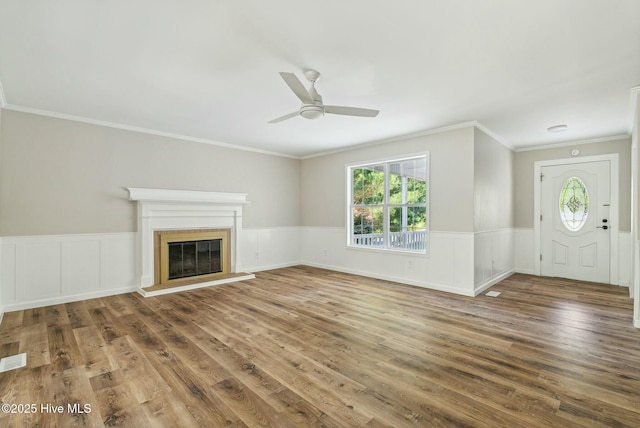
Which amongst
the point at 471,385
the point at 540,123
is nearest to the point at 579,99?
the point at 540,123

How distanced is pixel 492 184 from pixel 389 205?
67.2 inches

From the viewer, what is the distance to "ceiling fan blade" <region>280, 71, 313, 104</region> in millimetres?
2373

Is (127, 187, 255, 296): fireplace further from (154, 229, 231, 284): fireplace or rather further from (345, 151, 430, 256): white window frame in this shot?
(345, 151, 430, 256): white window frame

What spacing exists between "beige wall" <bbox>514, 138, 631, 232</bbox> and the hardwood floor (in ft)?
5.92

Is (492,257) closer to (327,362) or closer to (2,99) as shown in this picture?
(327,362)

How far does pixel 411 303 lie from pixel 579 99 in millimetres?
3075

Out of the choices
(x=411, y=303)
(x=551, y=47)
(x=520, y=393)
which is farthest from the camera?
(x=411, y=303)

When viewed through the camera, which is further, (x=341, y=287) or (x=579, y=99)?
(x=341, y=287)

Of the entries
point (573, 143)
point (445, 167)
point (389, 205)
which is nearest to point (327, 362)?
point (445, 167)

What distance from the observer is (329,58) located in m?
2.55

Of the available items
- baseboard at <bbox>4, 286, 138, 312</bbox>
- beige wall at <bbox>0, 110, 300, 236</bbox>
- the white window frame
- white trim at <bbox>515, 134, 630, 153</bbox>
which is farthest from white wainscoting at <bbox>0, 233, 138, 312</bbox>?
white trim at <bbox>515, 134, 630, 153</bbox>

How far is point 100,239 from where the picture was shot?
4324 millimetres

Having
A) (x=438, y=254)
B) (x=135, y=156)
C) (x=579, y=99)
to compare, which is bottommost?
(x=438, y=254)

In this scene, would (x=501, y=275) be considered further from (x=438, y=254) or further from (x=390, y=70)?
(x=390, y=70)
